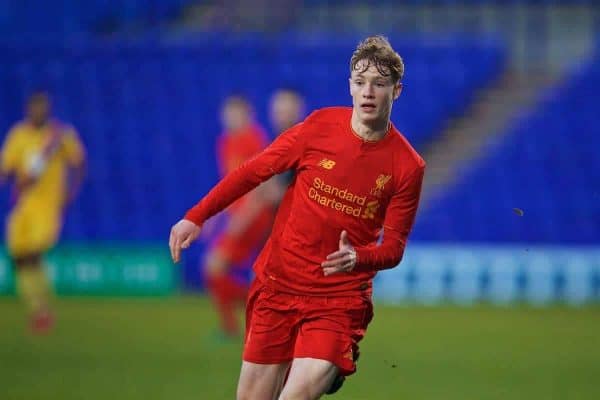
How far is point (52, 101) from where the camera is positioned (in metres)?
21.0

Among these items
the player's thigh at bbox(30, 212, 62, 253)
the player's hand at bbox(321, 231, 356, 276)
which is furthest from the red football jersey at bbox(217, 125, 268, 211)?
the player's hand at bbox(321, 231, 356, 276)

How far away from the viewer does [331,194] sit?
634cm

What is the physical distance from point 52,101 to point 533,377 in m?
12.4

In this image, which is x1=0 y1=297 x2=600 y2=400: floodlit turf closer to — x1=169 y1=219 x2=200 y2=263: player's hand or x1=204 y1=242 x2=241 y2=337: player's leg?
x1=204 y1=242 x2=241 y2=337: player's leg

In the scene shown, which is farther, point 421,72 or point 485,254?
point 421,72

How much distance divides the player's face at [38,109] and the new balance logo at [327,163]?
8213 millimetres

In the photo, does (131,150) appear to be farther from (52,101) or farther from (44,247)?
(44,247)

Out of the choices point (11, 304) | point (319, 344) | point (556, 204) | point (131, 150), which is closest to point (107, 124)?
point (131, 150)

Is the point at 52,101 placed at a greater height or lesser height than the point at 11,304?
greater

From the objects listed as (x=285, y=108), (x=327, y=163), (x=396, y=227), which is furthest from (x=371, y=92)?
(x=285, y=108)

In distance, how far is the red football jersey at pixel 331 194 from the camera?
20.6ft

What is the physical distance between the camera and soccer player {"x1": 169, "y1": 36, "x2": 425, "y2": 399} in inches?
245

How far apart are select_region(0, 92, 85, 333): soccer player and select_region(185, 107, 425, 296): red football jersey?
27.4 ft

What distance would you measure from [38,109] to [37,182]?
39.9 inches
